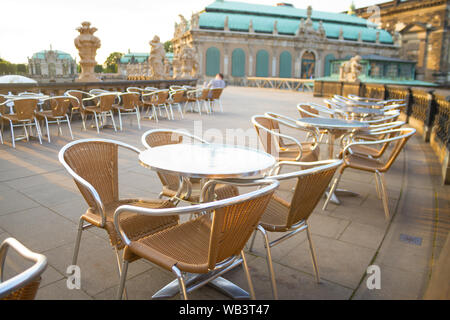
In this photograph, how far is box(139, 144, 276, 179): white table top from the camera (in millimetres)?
1996

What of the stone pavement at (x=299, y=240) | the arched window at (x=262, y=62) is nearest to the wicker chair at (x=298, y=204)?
the stone pavement at (x=299, y=240)

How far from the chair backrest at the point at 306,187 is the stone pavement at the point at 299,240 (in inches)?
18.5

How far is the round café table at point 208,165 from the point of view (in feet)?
6.52

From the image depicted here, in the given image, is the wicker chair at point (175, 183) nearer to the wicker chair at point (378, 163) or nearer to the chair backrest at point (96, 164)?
the chair backrest at point (96, 164)

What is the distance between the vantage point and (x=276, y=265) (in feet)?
8.00

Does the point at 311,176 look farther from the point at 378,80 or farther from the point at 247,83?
the point at 247,83

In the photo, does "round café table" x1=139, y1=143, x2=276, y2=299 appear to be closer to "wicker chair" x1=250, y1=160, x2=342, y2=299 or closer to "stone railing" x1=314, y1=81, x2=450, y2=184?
"wicker chair" x1=250, y1=160, x2=342, y2=299

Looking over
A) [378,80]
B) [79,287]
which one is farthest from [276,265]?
[378,80]

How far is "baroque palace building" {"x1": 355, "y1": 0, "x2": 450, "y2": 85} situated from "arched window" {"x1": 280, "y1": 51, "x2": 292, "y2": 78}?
10.4 metres

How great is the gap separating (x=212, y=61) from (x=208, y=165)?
3781cm

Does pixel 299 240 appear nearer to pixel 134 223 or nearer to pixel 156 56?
pixel 134 223

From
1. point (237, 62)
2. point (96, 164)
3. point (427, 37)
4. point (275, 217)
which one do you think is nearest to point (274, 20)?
point (237, 62)

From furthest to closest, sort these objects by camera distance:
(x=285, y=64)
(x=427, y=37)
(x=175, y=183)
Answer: (x=285, y=64), (x=427, y=37), (x=175, y=183)

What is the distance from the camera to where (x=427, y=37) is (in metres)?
40.6
